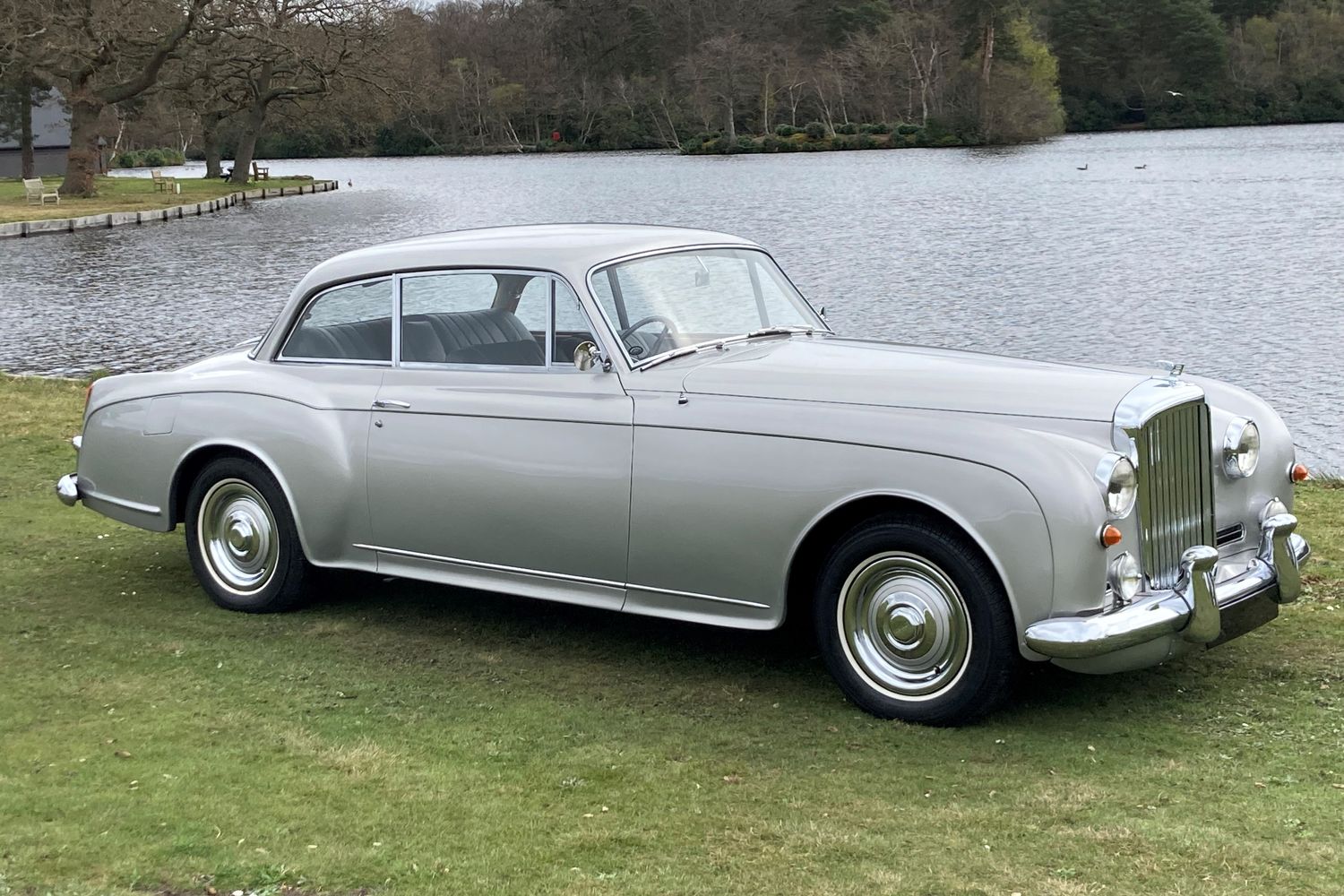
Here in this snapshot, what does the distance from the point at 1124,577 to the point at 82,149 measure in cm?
5667

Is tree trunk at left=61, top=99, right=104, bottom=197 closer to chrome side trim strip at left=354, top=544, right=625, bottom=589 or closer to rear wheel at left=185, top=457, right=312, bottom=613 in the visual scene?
rear wheel at left=185, top=457, right=312, bottom=613

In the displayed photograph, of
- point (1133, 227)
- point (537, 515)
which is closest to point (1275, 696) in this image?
point (537, 515)

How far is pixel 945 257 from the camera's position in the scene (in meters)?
32.8

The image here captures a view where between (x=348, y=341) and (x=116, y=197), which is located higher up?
(x=116, y=197)

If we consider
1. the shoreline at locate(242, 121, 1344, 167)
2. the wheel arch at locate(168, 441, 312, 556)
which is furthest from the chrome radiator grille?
the shoreline at locate(242, 121, 1344, 167)

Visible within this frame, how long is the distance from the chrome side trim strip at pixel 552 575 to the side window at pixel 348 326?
914mm

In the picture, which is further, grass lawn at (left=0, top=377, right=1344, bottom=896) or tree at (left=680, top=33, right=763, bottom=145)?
tree at (left=680, top=33, right=763, bottom=145)

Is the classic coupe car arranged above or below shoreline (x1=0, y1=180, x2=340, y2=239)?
below

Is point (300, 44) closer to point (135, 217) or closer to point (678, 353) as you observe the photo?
point (135, 217)

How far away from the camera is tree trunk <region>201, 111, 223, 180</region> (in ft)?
226

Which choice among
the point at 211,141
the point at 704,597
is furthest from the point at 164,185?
the point at 704,597

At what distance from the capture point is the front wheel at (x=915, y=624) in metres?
4.93

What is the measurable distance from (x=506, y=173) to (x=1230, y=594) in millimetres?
85334

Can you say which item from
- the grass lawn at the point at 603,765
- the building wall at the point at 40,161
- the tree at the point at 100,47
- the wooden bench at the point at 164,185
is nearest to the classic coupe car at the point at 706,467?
the grass lawn at the point at 603,765
